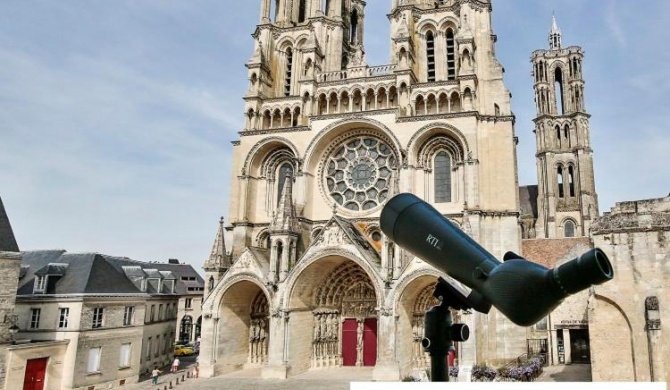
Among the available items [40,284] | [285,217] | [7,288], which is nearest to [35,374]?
[7,288]

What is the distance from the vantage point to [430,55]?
3025cm

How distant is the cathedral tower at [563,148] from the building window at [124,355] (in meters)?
39.6

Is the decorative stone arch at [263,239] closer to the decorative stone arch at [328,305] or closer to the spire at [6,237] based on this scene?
the decorative stone arch at [328,305]

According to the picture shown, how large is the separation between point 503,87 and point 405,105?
5351 mm

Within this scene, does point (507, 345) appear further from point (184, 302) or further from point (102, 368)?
point (184, 302)

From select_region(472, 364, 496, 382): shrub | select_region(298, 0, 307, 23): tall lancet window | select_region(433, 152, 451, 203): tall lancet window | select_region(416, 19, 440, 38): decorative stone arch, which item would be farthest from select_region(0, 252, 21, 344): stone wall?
select_region(416, 19, 440, 38): decorative stone arch

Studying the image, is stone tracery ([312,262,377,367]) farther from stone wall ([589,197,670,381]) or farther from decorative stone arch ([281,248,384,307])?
stone wall ([589,197,670,381])

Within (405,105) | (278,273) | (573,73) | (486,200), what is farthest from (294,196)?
(573,73)

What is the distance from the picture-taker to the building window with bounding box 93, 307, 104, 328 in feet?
76.9

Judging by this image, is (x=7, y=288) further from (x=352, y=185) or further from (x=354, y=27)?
(x=354, y=27)

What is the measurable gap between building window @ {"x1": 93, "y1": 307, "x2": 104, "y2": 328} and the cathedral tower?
4092 cm

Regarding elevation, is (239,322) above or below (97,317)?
below

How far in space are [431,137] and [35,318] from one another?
21.1 meters

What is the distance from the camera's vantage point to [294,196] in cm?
2791
